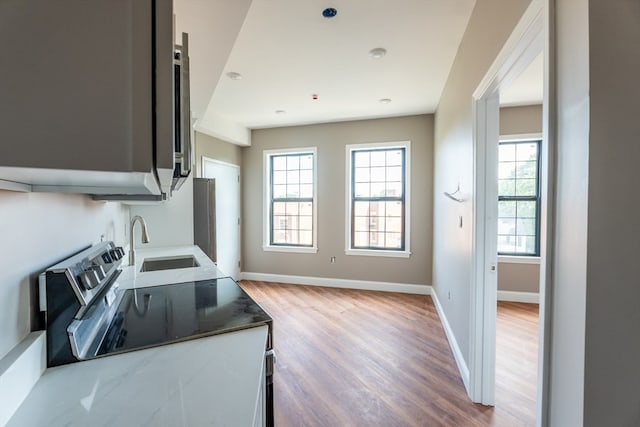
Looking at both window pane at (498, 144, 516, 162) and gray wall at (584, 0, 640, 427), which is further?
window pane at (498, 144, 516, 162)

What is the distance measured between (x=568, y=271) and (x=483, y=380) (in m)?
A: 1.44

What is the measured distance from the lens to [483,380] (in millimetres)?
1952

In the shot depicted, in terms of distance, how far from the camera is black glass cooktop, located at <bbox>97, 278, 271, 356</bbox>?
3.25 feet

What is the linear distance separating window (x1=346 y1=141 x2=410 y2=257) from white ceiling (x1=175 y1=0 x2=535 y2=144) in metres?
0.73

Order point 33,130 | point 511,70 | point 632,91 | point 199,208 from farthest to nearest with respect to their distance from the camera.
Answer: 1. point 199,208
2. point 511,70
3. point 632,91
4. point 33,130

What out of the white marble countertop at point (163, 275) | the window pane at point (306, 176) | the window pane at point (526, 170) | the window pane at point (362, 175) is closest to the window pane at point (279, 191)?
the window pane at point (306, 176)

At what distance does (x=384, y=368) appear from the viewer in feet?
7.93

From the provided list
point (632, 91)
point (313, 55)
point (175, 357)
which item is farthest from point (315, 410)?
point (313, 55)

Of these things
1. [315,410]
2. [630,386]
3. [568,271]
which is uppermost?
[568,271]

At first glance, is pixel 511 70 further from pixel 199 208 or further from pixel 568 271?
pixel 199 208

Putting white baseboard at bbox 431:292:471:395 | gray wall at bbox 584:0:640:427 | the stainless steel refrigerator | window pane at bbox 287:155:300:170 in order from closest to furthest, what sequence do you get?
gray wall at bbox 584:0:640:427, white baseboard at bbox 431:292:471:395, the stainless steel refrigerator, window pane at bbox 287:155:300:170

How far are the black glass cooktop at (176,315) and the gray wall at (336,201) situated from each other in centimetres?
335

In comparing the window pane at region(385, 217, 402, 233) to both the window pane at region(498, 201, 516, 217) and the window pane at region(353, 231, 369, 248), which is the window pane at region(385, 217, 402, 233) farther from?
the window pane at region(498, 201, 516, 217)

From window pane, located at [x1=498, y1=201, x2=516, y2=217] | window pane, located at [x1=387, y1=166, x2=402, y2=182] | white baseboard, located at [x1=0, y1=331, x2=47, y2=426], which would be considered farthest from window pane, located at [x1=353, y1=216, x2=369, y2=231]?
white baseboard, located at [x1=0, y1=331, x2=47, y2=426]
